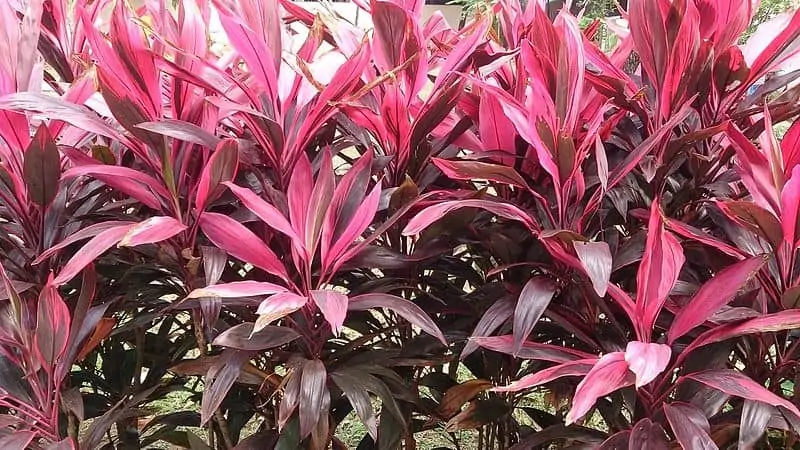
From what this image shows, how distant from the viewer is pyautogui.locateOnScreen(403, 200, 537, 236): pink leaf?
73cm

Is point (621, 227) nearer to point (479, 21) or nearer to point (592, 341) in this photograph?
point (592, 341)

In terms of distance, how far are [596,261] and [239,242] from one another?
384 millimetres

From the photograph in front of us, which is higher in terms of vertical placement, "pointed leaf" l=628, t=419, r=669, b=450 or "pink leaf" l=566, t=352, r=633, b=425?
"pink leaf" l=566, t=352, r=633, b=425

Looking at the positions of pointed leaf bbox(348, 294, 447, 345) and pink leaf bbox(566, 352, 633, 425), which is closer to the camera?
pink leaf bbox(566, 352, 633, 425)

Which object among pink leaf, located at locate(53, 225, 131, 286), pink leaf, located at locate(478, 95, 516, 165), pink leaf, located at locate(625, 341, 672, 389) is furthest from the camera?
pink leaf, located at locate(478, 95, 516, 165)

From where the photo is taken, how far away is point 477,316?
3.12 feet

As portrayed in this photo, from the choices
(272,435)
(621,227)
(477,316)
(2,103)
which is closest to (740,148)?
(621,227)

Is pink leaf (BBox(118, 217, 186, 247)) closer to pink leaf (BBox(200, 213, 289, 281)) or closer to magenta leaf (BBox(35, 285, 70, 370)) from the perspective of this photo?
pink leaf (BBox(200, 213, 289, 281))

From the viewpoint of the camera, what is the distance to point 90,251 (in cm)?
73

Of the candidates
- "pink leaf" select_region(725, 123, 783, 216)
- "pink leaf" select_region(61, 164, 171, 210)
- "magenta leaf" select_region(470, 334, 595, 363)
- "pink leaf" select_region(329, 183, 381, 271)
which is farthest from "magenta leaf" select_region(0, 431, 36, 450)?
"pink leaf" select_region(725, 123, 783, 216)

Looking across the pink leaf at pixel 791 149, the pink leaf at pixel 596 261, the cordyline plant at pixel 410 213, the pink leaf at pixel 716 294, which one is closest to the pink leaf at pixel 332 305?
the cordyline plant at pixel 410 213

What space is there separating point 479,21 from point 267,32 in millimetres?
255

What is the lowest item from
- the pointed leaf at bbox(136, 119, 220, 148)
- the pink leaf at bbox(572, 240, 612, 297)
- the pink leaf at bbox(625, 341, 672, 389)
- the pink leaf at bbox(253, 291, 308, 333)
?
the pink leaf at bbox(625, 341, 672, 389)

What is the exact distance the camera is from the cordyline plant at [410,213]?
0.74m
